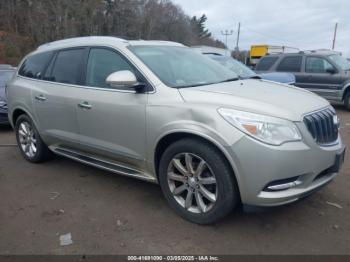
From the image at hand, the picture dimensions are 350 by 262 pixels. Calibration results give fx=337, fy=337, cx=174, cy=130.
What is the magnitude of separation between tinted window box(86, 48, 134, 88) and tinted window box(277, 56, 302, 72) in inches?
321

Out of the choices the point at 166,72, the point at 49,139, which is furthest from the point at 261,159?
the point at 49,139

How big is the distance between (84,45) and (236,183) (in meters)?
2.60

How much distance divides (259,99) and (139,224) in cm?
167

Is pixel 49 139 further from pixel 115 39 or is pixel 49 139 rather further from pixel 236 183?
pixel 236 183

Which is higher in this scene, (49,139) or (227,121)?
(227,121)

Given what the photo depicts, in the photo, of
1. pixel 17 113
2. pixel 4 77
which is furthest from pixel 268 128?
pixel 4 77

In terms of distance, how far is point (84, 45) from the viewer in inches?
166

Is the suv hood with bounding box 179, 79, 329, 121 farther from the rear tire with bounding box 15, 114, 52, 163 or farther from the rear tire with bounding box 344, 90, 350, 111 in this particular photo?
the rear tire with bounding box 344, 90, 350, 111

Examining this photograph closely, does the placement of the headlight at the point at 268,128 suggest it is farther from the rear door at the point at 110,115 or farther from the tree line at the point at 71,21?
the tree line at the point at 71,21

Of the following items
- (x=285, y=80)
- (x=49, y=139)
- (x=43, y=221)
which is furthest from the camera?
(x=285, y=80)

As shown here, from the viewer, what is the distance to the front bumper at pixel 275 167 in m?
2.71

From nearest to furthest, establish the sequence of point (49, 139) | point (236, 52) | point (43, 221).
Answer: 1. point (43, 221)
2. point (49, 139)
3. point (236, 52)

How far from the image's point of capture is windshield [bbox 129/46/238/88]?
11.7 ft

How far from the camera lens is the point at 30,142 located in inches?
206
